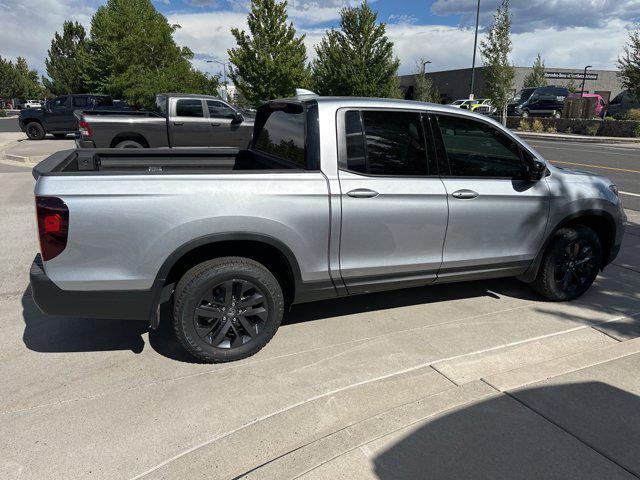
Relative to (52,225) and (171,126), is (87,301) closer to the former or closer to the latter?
(52,225)

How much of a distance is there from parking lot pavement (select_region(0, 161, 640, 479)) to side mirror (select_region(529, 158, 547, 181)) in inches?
46.3

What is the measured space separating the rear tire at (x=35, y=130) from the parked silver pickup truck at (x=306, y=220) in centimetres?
1859

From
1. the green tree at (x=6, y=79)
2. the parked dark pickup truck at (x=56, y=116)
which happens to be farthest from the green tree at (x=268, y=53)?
the green tree at (x=6, y=79)

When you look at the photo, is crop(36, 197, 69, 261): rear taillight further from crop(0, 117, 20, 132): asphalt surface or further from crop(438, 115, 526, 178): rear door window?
crop(0, 117, 20, 132): asphalt surface

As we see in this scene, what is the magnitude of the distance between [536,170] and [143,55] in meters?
24.3

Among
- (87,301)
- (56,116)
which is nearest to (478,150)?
(87,301)

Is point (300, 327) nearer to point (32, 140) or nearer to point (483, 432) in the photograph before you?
point (483, 432)

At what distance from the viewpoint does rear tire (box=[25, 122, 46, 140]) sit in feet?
63.9

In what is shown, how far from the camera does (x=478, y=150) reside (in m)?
3.89

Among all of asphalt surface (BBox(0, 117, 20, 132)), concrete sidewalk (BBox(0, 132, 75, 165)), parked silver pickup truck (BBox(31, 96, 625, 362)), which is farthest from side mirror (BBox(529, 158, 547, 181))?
asphalt surface (BBox(0, 117, 20, 132))

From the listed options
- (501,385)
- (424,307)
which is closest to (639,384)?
(501,385)

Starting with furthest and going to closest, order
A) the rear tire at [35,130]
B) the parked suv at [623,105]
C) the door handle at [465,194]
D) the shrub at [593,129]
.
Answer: the parked suv at [623,105]
the shrub at [593,129]
the rear tire at [35,130]
the door handle at [465,194]

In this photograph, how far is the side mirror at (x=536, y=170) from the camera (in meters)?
3.89

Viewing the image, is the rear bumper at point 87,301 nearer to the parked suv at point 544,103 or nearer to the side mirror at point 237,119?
the side mirror at point 237,119
